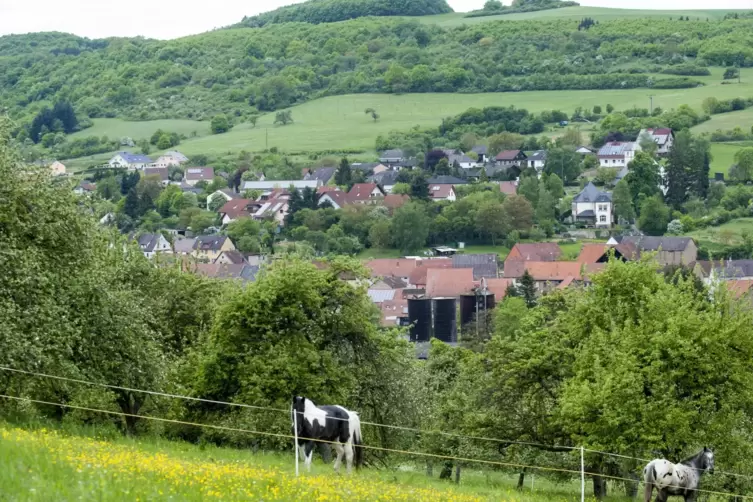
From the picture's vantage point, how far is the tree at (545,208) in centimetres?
16009

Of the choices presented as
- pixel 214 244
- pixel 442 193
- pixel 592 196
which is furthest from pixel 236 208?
pixel 592 196

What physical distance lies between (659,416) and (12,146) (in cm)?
1428

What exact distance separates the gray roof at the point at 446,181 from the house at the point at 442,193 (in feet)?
9.02

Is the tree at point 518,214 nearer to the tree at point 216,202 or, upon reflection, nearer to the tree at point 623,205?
the tree at point 623,205

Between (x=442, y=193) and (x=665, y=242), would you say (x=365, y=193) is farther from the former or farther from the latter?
(x=665, y=242)

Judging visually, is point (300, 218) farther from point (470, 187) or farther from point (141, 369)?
point (141, 369)

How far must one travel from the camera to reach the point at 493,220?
153375 mm

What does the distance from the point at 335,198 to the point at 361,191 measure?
8.23 m

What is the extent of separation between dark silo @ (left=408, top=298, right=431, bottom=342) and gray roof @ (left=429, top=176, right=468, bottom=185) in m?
83.0

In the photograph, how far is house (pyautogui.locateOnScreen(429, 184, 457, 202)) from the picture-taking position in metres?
180

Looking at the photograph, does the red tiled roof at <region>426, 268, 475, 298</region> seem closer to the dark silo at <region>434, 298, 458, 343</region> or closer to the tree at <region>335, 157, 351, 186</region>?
the dark silo at <region>434, 298, 458, 343</region>

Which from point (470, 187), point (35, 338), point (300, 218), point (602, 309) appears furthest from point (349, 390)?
point (470, 187)

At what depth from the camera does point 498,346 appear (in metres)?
31.9

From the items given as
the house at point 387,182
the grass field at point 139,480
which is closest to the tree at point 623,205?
the house at point 387,182
